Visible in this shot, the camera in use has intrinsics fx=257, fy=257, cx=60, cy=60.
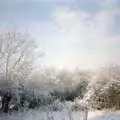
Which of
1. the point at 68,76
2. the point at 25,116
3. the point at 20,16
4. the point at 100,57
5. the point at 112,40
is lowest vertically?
the point at 25,116

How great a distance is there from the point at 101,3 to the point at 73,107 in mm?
1057

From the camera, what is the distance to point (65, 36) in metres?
2.53

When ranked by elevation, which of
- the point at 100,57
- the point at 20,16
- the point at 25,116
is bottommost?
the point at 25,116

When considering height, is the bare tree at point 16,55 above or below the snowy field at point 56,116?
above

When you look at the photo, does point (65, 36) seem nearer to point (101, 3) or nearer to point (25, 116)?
point (101, 3)

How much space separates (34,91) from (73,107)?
0.40m

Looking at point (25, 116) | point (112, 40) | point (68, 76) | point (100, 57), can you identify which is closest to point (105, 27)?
point (112, 40)

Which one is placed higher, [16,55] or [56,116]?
[16,55]

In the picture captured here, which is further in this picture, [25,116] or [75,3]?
[75,3]

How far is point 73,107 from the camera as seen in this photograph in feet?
7.95

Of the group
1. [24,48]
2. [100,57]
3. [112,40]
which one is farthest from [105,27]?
[24,48]

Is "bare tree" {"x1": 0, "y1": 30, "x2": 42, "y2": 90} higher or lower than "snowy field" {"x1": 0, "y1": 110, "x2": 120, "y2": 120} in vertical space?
higher

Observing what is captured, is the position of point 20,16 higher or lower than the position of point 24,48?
higher

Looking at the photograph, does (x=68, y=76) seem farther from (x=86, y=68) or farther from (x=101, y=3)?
(x=101, y=3)
